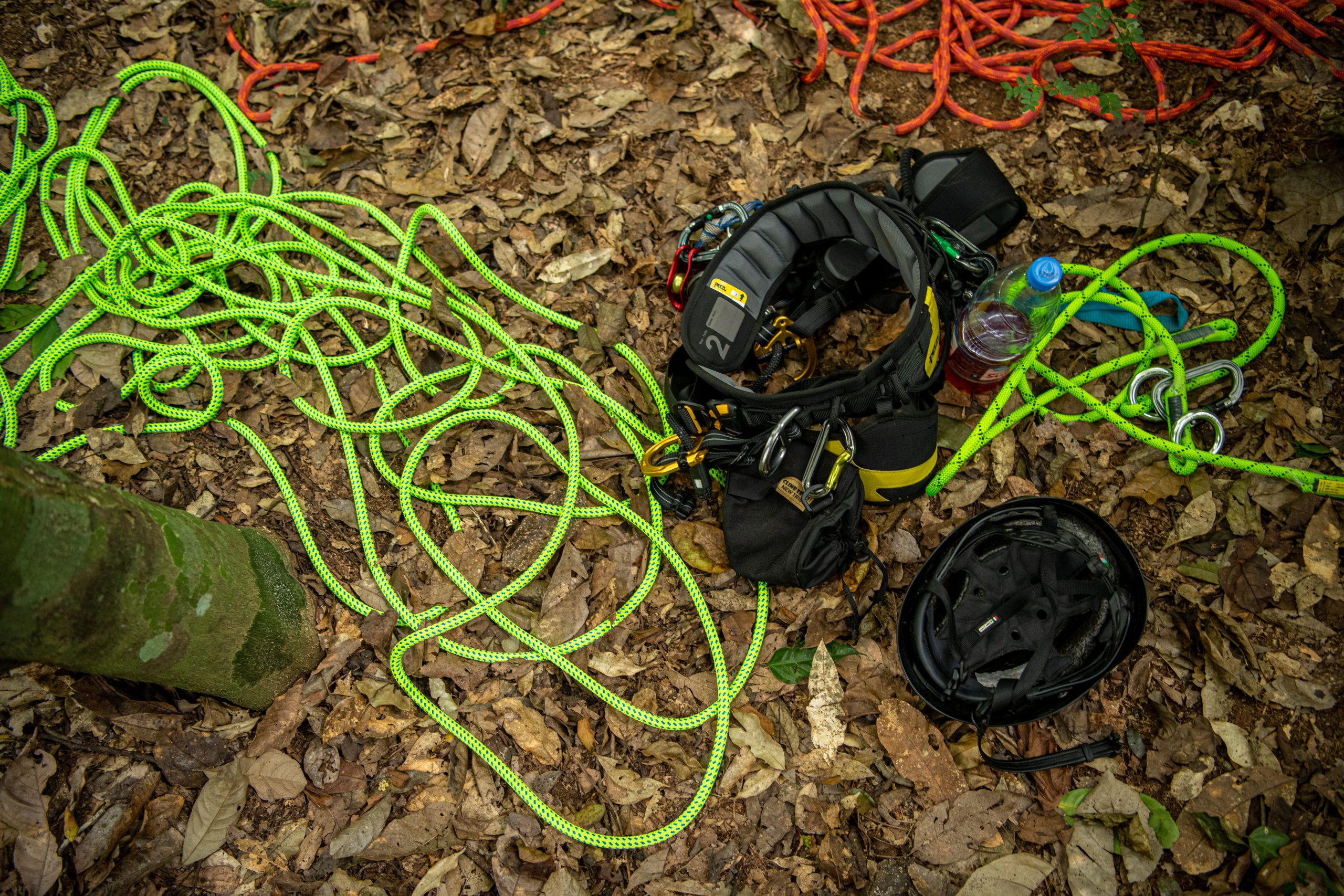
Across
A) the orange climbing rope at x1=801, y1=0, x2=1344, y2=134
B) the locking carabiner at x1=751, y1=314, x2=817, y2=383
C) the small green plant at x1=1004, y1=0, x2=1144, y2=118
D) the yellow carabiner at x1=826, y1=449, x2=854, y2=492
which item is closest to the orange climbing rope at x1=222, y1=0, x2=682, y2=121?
the orange climbing rope at x1=801, y1=0, x2=1344, y2=134

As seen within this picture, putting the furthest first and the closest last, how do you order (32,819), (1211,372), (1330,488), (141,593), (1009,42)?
(1009,42) → (1211,372) → (1330,488) → (32,819) → (141,593)

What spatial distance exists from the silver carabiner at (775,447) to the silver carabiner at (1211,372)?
5.31 ft

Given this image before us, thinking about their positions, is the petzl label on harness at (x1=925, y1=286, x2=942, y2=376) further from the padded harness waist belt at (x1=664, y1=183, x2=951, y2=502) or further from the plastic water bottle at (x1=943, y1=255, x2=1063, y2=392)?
the plastic water bottle at (x1=943, y1=255, x2=1063, y2=392)

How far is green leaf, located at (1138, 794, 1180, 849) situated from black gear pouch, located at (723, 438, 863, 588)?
1.33m

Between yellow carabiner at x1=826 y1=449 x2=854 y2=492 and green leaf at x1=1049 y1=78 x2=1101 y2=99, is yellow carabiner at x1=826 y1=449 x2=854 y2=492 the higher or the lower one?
the lower one

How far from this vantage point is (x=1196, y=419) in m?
2.96

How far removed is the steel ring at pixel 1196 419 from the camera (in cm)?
291

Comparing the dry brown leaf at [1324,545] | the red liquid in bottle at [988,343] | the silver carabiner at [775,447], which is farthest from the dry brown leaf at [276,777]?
the dry brown leaf at [1324,545]

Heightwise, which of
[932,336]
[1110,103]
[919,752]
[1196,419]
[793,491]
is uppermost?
[1110,103]

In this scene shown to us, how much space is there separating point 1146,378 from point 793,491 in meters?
1.71

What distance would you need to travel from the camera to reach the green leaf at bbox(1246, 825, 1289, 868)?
2461 millimetres

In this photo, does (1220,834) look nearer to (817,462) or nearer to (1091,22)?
(817,462)

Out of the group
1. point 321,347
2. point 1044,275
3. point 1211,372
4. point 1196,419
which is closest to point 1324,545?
point 1196,419

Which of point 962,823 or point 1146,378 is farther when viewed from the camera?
point 1146,378
